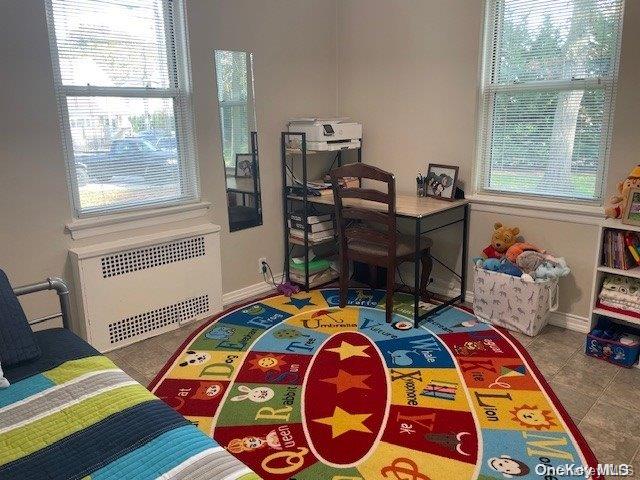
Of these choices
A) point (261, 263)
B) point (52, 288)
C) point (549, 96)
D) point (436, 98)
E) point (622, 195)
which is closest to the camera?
point (52, 288)

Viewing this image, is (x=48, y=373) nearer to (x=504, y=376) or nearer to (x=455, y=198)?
(x=504, y=376)

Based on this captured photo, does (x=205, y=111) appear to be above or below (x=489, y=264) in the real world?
above

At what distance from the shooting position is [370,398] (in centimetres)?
239

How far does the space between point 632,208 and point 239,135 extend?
241 cm

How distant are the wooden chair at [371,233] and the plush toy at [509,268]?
0.48 meters

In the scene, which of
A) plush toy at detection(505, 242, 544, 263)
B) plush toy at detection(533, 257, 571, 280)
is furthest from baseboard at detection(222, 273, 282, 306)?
plush toy at detection(533, 257, 571, 280)

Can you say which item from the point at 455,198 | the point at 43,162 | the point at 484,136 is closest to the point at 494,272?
the point at 455,198

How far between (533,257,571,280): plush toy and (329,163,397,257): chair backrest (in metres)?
0.85

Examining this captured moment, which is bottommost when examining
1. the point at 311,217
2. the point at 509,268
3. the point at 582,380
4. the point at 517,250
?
the point at 582,380

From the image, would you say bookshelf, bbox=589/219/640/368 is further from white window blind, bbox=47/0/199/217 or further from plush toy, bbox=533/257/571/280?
white window blind, bbox=47/0/199/217

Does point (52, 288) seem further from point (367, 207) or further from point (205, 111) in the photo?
point (367, 207)

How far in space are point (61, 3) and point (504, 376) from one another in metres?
2.99

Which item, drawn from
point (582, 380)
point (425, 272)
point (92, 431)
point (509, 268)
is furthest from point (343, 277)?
point (92, 431)

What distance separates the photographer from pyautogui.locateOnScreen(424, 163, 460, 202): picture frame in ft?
11.2
